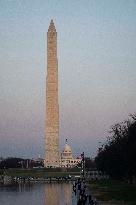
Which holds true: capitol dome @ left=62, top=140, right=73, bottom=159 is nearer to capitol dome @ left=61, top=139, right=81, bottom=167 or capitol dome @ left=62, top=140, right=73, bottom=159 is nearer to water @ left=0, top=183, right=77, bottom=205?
capitol dome @ left=61, top=139, right=81, bottom=167

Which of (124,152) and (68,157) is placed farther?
(68,157)

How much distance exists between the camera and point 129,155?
35.1 meters

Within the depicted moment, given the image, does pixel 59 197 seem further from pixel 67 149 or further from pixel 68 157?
pixel 67 149

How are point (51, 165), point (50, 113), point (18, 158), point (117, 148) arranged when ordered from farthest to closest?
1. point (18, 158)
2. point (51, 165)
3. point (50, 113)
4. point (117, 148)

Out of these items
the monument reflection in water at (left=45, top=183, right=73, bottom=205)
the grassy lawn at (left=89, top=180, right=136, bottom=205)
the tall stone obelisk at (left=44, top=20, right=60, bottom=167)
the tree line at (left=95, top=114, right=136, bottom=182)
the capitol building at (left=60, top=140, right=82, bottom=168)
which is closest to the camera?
the grassy lawn at (left=89, top=180, right=136, bottom=205)

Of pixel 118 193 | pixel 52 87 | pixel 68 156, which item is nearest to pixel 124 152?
pixel 118 193

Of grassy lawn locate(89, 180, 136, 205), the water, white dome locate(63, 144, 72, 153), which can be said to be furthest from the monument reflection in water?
white dome locate(63, 144, 72, 153)

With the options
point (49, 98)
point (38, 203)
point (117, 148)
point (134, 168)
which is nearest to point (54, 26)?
point (49, 98)

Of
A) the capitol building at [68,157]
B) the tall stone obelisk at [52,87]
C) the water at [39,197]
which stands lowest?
the water at [39,197]

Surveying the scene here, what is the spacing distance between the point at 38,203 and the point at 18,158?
344 ft

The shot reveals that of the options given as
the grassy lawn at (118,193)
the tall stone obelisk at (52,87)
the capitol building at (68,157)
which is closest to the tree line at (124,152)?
the grassy lawn at (118,193)

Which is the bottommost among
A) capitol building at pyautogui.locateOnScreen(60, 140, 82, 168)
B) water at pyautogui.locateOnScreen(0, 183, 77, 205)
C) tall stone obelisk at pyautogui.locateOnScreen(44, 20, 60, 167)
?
water at pyautogui.locateOnScreen(0, 183, 77, 205)

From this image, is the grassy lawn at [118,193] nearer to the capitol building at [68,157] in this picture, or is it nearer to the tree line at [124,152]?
the tree line at [124,152]

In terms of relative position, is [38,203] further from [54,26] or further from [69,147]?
[69,147]
